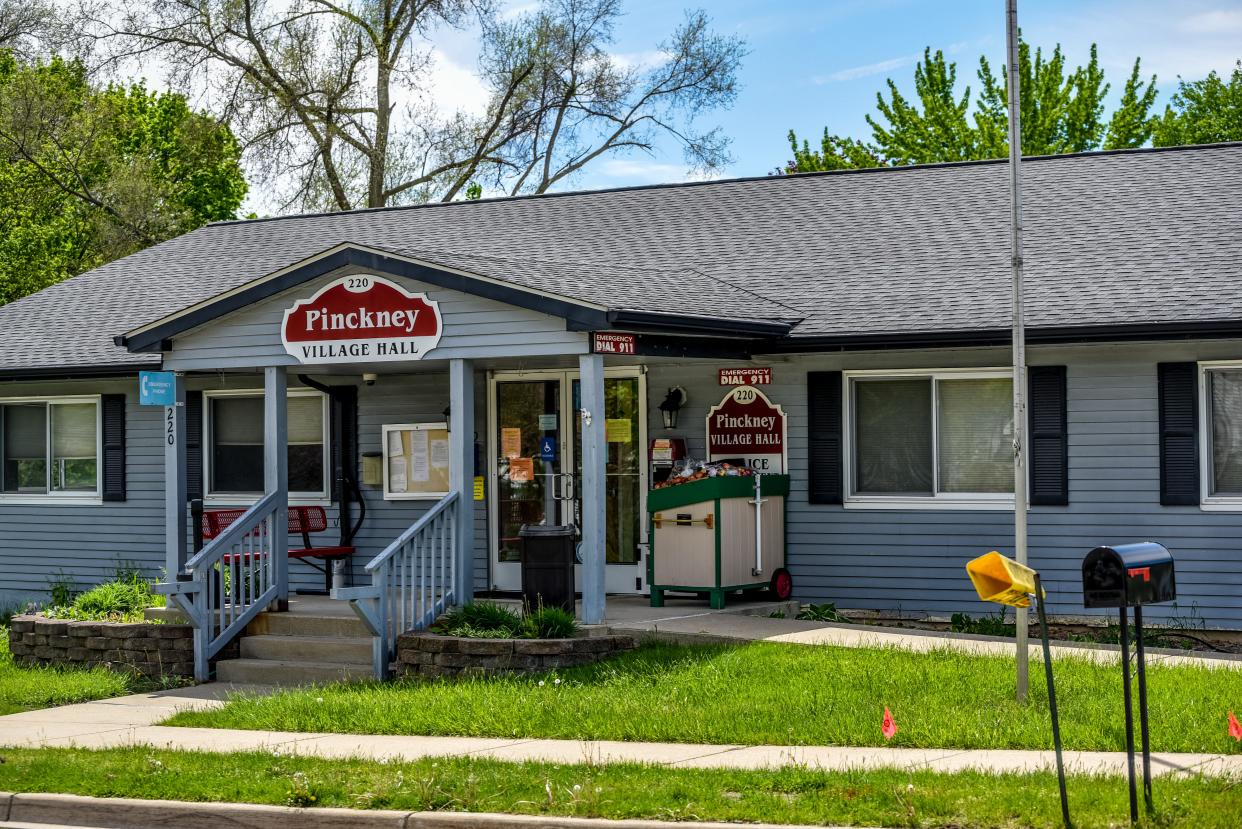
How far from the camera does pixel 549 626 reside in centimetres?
1209

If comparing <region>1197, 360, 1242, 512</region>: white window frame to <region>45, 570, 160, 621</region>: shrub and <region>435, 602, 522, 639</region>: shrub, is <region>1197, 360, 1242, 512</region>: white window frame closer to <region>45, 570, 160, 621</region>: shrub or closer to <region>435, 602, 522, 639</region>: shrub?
<region>435, 602, 522, 639</region>: shrub

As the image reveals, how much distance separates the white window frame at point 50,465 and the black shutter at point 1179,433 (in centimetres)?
1192

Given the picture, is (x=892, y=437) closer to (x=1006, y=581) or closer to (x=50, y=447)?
(x=1006, y=581)

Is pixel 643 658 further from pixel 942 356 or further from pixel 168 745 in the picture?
pixel 942 356

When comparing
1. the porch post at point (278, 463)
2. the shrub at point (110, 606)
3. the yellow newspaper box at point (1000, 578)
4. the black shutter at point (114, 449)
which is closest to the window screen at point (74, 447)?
the black shutter at point (114, 449)

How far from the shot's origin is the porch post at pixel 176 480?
47.8ft

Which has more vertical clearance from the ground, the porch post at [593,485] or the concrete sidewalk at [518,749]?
the porch post at [593,485]

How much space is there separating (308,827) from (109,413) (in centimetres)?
1132

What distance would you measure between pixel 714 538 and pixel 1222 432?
4.58 metres

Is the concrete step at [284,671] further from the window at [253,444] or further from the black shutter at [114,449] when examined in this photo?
the black shutter at [114,449]

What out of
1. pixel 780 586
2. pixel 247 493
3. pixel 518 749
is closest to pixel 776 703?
pixel 518 749

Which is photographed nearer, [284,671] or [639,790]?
[639,790]

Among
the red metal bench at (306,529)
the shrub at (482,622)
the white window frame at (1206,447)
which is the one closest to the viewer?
the shrub at (482,622)

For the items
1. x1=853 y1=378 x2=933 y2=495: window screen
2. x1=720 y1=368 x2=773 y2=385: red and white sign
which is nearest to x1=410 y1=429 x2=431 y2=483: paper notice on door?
x1=720 y1=368 x2=773 y2=385: red and white sign
